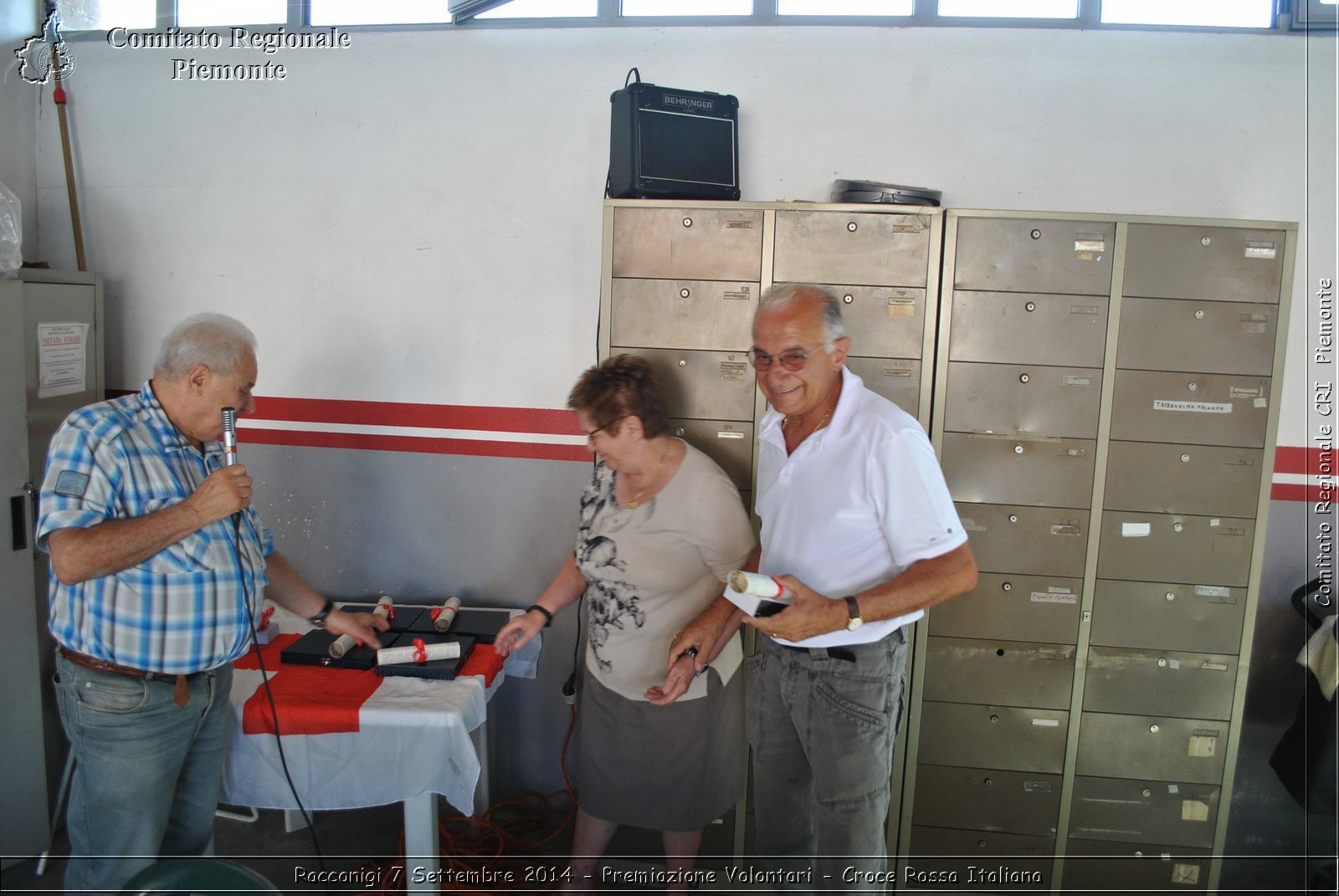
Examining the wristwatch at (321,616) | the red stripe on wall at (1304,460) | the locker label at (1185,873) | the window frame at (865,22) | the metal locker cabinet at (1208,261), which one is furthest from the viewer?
the red stripe on wall at (1304,460)

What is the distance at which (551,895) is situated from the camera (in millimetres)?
2350

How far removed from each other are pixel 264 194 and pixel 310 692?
177cm

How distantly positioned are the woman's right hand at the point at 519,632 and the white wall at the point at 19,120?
2286mm

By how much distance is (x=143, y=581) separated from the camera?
5.39ft

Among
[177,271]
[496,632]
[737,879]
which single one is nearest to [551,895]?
[737,879]

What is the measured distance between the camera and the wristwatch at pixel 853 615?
1.56 meters

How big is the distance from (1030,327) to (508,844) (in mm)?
2191

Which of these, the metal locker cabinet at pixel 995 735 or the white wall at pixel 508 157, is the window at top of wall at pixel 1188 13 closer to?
the white wall at pixel 508 157

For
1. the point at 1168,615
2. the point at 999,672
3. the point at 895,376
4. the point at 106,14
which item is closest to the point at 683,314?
the point at 895,376

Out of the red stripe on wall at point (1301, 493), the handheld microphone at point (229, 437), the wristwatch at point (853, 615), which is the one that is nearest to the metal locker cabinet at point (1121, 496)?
the red stripe on wall at point (1301, 493)

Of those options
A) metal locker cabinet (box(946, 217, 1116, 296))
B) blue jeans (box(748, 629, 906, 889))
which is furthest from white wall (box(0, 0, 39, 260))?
metal locker cabinet (box(946, 217, 1116, 296))

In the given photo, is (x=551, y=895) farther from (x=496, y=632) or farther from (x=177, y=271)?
(x=177, y=271)

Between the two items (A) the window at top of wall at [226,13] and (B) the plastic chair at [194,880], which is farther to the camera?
(A) the window at top of wall at [226,13]

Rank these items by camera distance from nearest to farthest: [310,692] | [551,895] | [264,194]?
1. [310,692]
2. [551,895]
3. [264,194]
